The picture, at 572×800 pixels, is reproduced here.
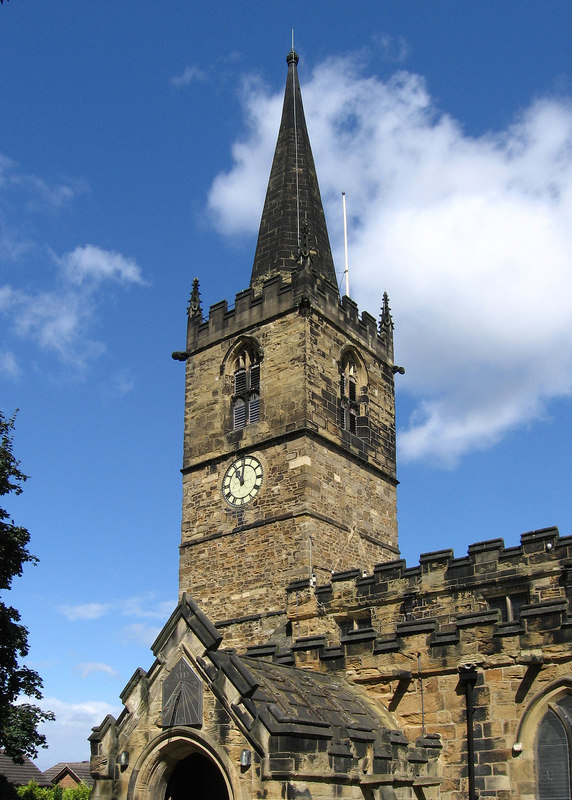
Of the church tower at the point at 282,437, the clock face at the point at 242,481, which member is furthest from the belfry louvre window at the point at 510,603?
the clock face at the point at 242,481

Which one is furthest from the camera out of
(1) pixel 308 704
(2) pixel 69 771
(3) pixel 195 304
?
(2) pixel 69 771

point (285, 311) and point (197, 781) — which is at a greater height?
point (285, 311)

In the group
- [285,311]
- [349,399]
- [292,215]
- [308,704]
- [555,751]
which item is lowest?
[555,751]

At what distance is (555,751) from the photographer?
1365 centimetres

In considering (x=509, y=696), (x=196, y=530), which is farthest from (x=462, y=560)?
(x=196, y=530)

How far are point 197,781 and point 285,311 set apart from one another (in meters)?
15.1

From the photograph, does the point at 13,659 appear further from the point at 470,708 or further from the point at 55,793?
the point at 55,793

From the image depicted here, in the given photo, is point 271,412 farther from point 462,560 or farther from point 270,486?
point 462,560

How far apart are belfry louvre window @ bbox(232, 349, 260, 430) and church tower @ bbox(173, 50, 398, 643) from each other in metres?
0.04

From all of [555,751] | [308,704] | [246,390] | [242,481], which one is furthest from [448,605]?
[246,390]

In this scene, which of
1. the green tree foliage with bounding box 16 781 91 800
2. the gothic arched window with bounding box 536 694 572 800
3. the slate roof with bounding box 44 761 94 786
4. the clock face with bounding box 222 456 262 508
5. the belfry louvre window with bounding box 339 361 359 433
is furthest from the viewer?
the slate roof with bounding box 44 761 94 786

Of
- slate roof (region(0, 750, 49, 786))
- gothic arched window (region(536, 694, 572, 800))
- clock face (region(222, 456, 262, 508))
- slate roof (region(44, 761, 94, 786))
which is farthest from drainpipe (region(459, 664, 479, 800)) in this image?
slate roof (region(44, 761, 94, 786))

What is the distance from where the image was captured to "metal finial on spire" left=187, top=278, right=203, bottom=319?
30.4 meters

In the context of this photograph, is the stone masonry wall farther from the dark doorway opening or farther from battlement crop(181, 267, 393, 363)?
battlement crop(181, 267, 393, 363)
